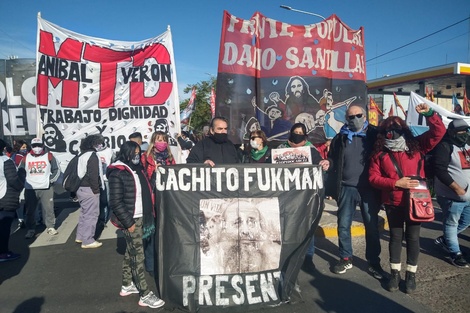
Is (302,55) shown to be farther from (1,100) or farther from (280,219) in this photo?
(1,100)

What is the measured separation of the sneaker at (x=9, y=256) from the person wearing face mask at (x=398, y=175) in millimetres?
5082

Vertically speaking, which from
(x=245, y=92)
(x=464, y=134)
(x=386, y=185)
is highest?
(x=245, y=92)

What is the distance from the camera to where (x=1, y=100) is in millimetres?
6684

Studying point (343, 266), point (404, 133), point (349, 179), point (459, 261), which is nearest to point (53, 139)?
point (349, 179)

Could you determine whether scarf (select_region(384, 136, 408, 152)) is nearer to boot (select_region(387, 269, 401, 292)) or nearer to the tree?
boot (select_region(387, 269, 401, 292))

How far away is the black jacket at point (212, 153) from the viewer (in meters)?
4.03

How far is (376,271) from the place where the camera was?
13.1ft

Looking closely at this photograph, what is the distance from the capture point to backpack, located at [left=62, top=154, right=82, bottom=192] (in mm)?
5359

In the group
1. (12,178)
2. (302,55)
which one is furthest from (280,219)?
Result: (12,178)

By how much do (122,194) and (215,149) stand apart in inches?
50.3

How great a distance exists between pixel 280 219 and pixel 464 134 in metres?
2.61

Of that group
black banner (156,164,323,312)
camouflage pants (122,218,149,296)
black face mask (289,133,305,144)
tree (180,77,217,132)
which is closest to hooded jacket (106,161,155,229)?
camouflage pants (122,218,149,296)

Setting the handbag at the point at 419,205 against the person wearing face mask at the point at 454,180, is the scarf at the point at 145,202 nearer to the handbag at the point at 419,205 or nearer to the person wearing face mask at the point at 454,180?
the handbag at the point at 419,205

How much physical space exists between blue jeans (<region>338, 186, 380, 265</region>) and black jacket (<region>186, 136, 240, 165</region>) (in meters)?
1.48
